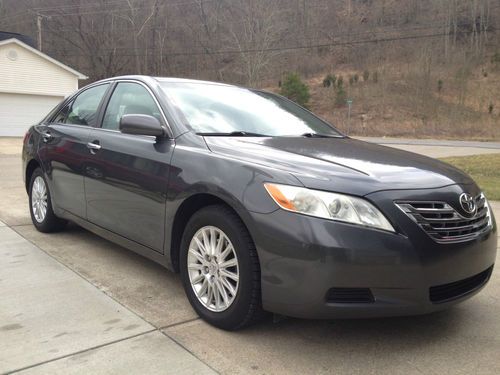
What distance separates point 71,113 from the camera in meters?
4.95

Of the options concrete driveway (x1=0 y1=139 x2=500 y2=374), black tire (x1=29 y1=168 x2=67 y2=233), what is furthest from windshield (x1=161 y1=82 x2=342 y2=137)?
black tire (x1=29 y1=168 x2=67 y2=233)

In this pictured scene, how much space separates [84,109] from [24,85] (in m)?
22.7

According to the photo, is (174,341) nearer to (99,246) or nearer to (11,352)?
(11,352)

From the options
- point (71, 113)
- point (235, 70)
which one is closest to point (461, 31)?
Result: point (235, 70)

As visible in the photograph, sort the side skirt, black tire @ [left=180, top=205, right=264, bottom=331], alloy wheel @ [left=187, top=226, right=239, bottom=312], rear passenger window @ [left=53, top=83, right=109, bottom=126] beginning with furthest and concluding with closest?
rear passenger window @ [left=53, top=83, right=109, bottom=126]
the side skirt
alloy wheel @ [left=187, top=226, right=239, bottom=312]
black tire @ [left=180, top=205, right=264, bottom=331]

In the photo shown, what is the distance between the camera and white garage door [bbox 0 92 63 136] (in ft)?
79.3

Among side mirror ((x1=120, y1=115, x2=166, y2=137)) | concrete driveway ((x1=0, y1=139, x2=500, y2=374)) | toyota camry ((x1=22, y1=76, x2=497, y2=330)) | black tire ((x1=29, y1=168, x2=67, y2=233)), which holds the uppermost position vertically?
side mirror ((x1=120, y1=115, x2=166, y2=137))

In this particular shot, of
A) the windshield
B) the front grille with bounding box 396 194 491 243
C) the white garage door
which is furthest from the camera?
the white garage door

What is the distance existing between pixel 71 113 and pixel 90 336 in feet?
8.94

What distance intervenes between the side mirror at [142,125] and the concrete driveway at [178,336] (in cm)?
117

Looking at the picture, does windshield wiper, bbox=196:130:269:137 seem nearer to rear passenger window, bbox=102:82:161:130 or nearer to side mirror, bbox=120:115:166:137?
side mirror, bbox=120:115:166:137

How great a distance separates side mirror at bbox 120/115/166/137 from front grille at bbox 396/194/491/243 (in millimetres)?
1699

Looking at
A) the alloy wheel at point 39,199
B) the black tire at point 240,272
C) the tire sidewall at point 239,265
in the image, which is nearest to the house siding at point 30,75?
the alloy wheel at point 39,199

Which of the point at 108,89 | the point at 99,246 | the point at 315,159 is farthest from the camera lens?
the point at 99,246
